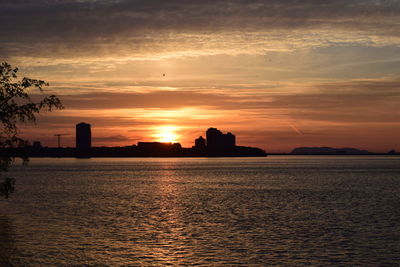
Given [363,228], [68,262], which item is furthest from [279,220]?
[68,262]

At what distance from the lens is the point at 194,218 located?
64.6m

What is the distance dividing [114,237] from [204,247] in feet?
32.7

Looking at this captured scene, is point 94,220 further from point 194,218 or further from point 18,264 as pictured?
point 18,264

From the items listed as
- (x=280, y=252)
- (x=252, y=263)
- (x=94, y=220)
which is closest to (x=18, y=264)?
(x=252, y=263)

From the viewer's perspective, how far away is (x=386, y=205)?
8106 centimetres

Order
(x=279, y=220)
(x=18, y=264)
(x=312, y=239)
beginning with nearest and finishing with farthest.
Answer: (x=18, y=264) → (x=312, y=239) → (x=279, y=220)

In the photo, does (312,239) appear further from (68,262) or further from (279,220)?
(68,262)

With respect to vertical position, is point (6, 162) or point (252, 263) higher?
point (6, 162)

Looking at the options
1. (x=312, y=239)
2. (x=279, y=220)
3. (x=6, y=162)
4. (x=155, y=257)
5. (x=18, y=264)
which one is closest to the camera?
(x=18, y=264)

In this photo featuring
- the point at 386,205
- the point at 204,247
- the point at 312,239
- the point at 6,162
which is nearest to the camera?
the point at 204,247

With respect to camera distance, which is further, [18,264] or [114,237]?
[114,237]

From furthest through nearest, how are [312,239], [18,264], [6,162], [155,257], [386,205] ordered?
[386,205] → [6,162] → [312,239] → [155,257] → [18,264]

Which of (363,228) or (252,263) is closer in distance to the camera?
(252,263)

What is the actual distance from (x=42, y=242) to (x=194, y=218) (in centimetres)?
2316
